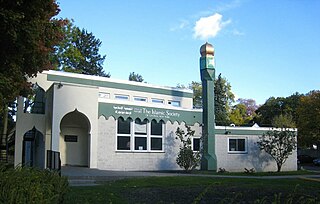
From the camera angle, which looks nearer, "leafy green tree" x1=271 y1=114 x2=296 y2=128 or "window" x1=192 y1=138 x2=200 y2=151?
"window" x1=192 y1=138 x2=200 y2=151

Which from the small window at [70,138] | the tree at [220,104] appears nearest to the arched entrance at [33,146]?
the small window at [70,138]

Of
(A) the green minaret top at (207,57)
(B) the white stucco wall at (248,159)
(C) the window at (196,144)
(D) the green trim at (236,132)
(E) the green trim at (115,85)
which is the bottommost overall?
(B) the white stucco wall at (248,159)

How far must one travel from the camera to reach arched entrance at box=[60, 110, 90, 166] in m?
28.5

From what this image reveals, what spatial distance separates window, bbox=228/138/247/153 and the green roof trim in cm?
334

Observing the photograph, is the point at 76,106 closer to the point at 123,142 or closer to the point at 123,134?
the point at 123,134

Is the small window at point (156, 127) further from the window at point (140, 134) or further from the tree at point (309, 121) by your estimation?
the tree at point (309, 121)

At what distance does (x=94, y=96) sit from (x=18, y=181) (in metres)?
20.6

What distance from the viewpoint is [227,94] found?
72.3 m

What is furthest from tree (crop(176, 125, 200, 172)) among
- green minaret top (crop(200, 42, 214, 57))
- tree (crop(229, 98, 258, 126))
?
tree (crop(229, 98, 258, 126))

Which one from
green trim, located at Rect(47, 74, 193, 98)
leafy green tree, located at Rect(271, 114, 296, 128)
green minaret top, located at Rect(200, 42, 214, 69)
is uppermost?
green minaret top, located at Rect(200, 42, 214, 69)

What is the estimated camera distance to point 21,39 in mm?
10922

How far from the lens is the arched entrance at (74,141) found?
93.4 ft

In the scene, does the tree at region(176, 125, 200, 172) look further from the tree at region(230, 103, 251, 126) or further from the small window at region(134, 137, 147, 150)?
the tree at region(230, 103, 251, 126)

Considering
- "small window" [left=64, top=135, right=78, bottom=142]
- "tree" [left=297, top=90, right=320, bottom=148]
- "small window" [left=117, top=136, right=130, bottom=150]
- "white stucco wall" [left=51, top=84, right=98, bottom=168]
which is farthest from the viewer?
"tree" [left=297, top=90, right=320, bottom=148]
